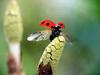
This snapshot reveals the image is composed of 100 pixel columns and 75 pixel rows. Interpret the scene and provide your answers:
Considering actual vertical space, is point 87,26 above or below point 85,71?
above

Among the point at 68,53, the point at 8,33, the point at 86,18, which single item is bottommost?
the point at 8,33

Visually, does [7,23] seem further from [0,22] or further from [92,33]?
[92,33]

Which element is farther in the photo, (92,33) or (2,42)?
(92,33)

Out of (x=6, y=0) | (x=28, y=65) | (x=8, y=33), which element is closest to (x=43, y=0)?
(x=6, y=0)

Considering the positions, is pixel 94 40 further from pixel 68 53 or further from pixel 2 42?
pixel 2 42

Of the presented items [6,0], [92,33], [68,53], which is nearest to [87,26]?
[92,33]

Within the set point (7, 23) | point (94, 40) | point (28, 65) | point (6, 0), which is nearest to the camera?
point (7, 23)

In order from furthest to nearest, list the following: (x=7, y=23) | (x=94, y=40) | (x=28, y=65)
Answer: (x=94, y=40)
(x=28, y=65)
(x=7, y=23)
